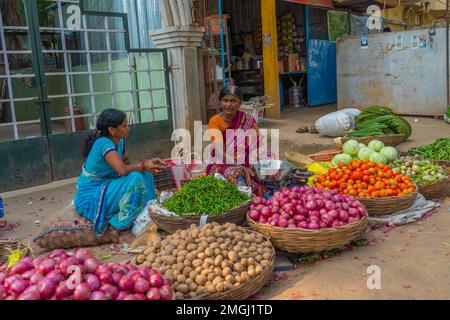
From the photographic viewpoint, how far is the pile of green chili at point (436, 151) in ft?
18.7

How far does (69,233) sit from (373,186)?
2892mm

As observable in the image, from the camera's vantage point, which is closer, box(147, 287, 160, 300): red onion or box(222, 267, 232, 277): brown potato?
box(147, 287, 160, 300): red onion

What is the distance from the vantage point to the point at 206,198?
152 inches

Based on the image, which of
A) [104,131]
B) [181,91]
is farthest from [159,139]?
[104,131]

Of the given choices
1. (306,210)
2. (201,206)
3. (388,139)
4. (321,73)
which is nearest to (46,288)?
(201,206)

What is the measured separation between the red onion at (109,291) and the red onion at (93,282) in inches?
1.2

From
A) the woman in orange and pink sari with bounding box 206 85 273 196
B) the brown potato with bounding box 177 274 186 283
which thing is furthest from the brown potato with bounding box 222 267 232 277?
the woman in orange and pink sari with bounding box 206 85 273 196

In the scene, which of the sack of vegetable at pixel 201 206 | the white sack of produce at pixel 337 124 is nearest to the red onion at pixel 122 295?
the sack of vegetable at pixel 201 206

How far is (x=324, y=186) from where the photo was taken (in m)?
4.57

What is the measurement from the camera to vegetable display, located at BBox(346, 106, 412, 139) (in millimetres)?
7251

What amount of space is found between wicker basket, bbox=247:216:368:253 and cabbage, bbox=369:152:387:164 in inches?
93.4

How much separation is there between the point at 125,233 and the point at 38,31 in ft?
11.9

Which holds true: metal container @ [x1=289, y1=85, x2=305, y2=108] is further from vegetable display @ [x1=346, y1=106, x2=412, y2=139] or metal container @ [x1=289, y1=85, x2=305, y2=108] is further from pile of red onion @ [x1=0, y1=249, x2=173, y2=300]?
pile of red onion @ [x1=0, y1=249, x2=173, y2=300]

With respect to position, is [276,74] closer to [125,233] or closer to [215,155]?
[215,155]
